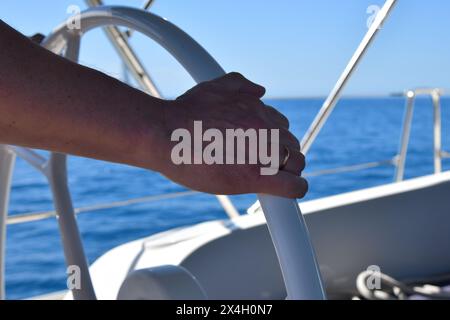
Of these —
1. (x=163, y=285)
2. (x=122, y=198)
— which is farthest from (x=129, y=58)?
(x=122, y=198)

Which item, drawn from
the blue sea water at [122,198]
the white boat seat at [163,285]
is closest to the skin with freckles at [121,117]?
the white boat seat at [163,285]

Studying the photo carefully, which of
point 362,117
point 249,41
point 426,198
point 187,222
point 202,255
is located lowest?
point 202,255

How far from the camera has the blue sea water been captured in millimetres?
4930

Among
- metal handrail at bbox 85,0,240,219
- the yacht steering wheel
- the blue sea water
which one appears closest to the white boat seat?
the yacht steering wheel

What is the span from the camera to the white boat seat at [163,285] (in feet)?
1.53

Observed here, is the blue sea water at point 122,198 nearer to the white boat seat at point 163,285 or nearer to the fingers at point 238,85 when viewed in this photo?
the white boat seat at point 163,285

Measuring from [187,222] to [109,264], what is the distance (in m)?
5.06

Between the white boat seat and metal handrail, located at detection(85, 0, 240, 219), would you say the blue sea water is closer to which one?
metal handrail, located at detection(85, 0, 240, 219)

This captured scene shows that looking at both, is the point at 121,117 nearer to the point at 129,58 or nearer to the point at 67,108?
the point at 67,108

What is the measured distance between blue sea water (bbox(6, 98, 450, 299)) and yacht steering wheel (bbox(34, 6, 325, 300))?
388 cm

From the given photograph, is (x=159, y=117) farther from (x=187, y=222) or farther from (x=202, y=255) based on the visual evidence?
(x=187, y=222)

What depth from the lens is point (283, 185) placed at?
1.01 ft
